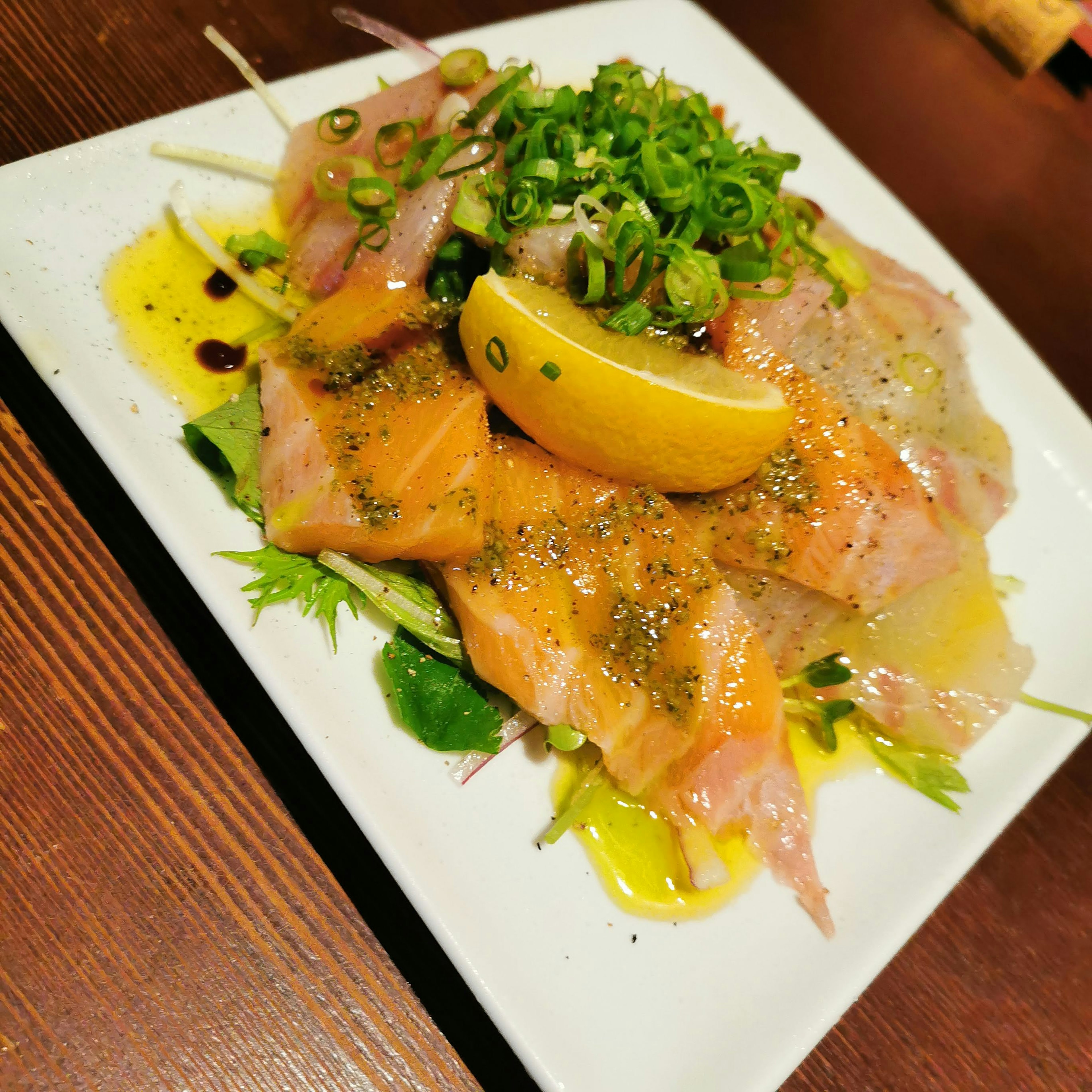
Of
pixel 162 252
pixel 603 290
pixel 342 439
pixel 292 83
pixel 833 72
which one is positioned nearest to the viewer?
pixel 342 439

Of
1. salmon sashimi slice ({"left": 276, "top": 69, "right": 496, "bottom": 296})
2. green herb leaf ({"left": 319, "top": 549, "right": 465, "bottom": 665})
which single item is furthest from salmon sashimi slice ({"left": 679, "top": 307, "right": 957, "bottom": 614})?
salmon sashimi slice ({"left": 276, "top": 69, "right": 496, "bottom": 296})

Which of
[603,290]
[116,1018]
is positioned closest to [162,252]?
[603,290]

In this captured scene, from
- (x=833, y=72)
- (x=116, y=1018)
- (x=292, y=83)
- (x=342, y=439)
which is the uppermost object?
(x=833, y=72)

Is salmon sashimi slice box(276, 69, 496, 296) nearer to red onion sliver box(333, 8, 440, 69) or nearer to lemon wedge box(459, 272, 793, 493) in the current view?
red onion sliver box(333, 8, 440, 69)

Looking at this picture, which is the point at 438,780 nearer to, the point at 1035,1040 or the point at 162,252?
the point at 162,252

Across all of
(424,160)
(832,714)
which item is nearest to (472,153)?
(424,160)

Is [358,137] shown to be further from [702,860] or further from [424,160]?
[702,860]
